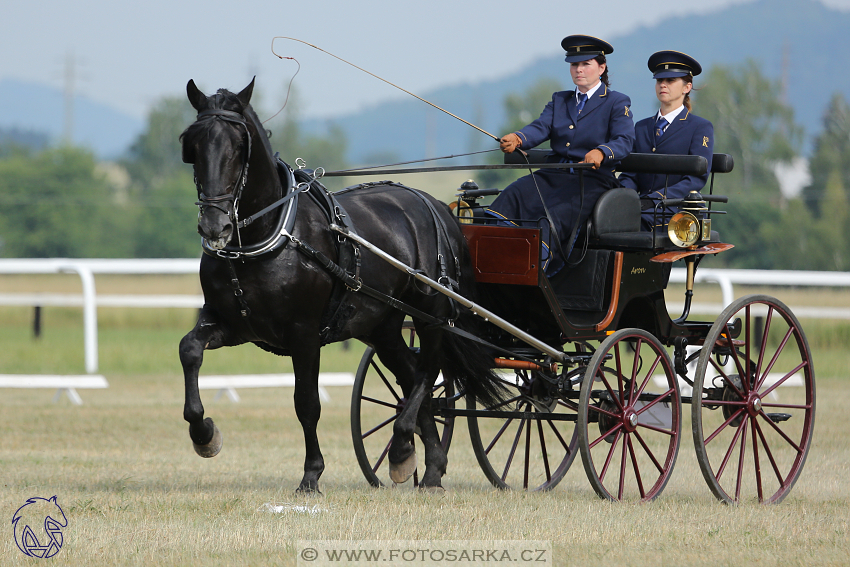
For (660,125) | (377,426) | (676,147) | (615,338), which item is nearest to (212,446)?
(377,426)

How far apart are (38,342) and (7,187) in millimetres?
40409

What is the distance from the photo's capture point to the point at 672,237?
252 inches

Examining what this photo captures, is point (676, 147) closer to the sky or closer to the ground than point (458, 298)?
closer to the sky

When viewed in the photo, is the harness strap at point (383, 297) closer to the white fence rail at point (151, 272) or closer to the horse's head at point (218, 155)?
the horse's head at point (218, 155)

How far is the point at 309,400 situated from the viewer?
5.91 m

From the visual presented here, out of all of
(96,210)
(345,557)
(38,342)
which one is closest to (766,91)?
(96,210)

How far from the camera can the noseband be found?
526cm

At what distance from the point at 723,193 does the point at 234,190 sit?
48.4 meters

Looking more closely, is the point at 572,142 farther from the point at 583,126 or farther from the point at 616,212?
the point at 616,212

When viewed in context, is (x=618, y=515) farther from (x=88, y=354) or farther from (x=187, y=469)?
(x=88, y=354)

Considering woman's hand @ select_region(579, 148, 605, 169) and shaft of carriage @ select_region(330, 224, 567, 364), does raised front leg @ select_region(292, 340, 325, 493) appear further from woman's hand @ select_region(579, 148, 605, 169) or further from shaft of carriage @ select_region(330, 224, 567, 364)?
woman's hand @ select_region(579, 148, 605, 169)

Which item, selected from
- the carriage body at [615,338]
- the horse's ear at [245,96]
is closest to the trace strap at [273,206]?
the horse's ear at [245,96]

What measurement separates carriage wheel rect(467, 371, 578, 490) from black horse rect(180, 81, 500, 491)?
228mm

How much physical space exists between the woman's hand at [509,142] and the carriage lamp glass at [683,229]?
981 mm
